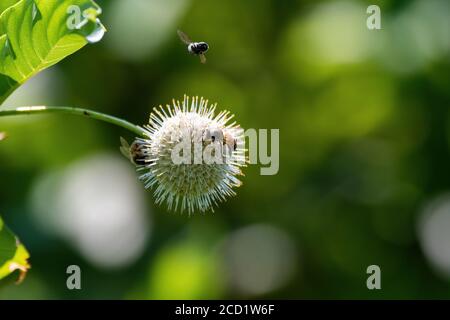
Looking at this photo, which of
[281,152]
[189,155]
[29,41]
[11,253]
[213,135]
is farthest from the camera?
[281,152]

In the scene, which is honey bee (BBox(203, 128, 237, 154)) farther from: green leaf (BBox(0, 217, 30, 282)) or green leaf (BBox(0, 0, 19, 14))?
green leaf (BBox(0, 0, 19, 14))

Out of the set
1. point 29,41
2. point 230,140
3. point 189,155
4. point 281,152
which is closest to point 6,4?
point 29,41

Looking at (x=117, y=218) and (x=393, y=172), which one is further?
(x=393, y=172)

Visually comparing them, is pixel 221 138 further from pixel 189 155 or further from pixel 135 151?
pixel 135 151

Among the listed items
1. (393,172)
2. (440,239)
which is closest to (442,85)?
(393,172)

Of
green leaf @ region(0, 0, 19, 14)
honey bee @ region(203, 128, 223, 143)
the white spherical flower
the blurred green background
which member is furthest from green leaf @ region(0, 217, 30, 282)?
the blurred green background

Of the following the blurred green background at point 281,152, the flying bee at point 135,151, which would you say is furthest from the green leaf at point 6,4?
the blurred green background at point 281,152

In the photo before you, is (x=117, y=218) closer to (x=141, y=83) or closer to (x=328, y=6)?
(x=141, y=83)
